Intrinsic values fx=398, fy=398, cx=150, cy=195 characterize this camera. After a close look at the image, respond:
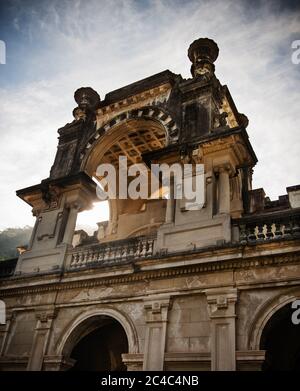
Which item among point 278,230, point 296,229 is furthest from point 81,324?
point 296,229

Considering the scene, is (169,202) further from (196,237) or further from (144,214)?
(144,214)

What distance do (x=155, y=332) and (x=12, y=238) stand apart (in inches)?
2097

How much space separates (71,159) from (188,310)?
29.5 ft

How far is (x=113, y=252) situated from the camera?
13.2m

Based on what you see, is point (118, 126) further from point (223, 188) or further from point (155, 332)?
point (155, 332)

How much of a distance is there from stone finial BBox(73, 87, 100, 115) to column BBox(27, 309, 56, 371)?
9.85m

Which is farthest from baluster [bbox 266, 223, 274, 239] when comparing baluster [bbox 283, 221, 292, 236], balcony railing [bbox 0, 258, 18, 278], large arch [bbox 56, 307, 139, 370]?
balcony railing [bbox 0, 258, 18, 278]

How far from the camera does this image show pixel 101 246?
44.4ft

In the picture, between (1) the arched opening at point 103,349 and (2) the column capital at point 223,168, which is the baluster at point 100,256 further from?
(2) the column capital at point 223,168

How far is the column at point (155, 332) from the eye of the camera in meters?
10.2

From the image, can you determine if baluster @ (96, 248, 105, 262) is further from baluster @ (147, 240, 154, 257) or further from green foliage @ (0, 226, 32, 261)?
green foliage @ (0, 226, 32, 261)

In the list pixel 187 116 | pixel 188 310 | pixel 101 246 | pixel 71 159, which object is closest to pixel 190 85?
pixel 187 116

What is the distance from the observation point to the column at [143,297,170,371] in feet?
33.4

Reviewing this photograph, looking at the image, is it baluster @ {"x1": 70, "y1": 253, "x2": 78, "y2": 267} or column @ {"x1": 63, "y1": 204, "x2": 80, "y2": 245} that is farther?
column @ {"x1": 63, "y1": 204, "x2": 80, "y2": 245}
